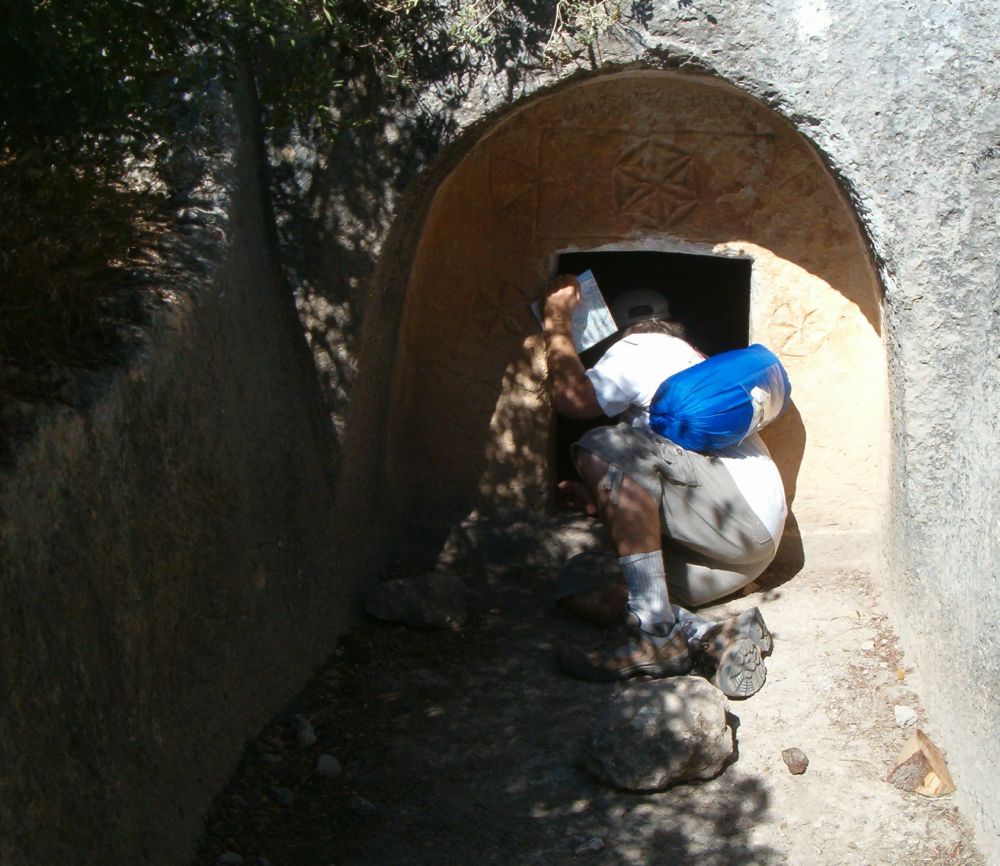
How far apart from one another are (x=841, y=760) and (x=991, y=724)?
0.55 metres

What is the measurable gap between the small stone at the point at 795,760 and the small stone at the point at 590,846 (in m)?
0.64

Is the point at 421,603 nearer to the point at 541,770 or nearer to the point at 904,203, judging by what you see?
the point at 541,770

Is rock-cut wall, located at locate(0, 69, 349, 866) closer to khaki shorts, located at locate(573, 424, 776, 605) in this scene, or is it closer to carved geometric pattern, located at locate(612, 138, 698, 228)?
khaki shorts, located at locate(573, 424, 776, 605)

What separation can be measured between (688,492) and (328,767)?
5.10 feet

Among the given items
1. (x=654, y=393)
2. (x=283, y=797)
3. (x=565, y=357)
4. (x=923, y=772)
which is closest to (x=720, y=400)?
(x=654, y=393)

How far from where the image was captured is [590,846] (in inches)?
127

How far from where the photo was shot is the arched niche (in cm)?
433

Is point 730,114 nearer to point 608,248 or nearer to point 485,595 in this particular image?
point 608,248

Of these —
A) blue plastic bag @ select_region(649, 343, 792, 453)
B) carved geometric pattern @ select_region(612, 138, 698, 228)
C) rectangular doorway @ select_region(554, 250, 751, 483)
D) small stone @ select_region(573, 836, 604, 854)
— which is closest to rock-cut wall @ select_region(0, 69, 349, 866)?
small stone @ select_region(573, 836, 604, 854)

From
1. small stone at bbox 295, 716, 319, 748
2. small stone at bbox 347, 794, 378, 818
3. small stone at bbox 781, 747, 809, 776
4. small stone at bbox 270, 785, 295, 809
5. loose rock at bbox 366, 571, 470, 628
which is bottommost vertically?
small stone at bbox 781, 747, 809, 776

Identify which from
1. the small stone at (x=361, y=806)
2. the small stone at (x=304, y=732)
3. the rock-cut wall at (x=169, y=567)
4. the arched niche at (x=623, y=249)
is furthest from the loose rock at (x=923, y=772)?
the rock-cut wall at (x=169, y=567)

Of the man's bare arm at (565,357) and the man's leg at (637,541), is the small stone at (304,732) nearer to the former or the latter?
the man's leg at (637,541)

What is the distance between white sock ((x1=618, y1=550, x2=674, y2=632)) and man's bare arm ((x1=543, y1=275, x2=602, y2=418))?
2.15ft

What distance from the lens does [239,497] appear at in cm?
345
